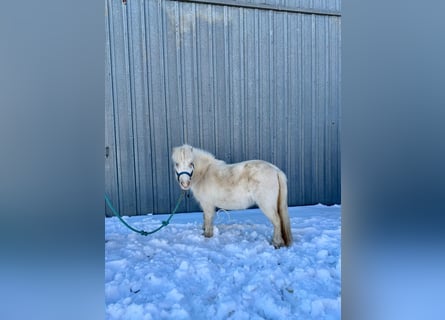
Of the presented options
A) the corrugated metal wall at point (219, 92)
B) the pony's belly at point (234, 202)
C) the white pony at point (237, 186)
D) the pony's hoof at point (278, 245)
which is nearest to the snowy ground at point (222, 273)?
the pony's hoof at point (278, 245)

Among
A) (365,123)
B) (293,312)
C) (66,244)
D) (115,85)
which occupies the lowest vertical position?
(293,312)

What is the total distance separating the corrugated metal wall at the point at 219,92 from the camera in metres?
4.36

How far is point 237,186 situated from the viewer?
3264 mm

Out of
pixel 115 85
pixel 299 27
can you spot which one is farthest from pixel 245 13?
pixel 115 85

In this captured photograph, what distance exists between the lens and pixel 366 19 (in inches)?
25.7

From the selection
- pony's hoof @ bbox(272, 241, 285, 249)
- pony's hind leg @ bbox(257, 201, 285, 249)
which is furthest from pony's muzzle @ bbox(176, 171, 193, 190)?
pony's hoof @ bbox(272, 241, 285, 249)

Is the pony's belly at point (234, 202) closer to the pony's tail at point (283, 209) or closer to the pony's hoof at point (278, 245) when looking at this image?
the pony's tail at point (283, 209)

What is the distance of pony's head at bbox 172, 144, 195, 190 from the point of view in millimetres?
3285

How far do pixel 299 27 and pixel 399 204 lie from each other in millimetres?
4985

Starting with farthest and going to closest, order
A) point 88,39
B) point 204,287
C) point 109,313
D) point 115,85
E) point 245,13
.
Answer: point 245,13 < point 115,85 < point 204,287 < point 109,313 < point 88,39

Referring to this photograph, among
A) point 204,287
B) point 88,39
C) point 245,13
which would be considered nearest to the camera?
point 88,39

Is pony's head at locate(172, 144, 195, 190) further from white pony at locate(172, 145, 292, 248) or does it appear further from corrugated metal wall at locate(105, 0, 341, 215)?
corrugated metal wall at locate(105, 0, 341, 215)

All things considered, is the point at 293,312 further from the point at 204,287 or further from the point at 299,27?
the point at 299,27

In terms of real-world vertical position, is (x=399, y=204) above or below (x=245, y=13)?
below
